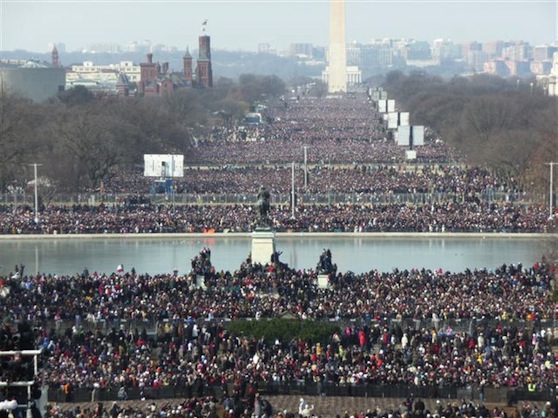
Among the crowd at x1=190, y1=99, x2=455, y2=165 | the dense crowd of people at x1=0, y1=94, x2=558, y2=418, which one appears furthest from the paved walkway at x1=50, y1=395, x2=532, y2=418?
the crowd at x1=190, y1=99, x2=455, y2=165

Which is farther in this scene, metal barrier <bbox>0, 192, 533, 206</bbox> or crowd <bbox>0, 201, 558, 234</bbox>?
metal barrier <bbox>0, 192, 533, 206</bbox>

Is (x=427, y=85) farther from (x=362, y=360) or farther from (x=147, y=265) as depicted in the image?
(x=362, y=360)

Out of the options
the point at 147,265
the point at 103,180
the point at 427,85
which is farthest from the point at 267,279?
the point at 427,85

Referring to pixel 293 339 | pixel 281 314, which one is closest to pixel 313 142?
pixel 281 314

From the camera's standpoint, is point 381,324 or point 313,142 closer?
point 381,324

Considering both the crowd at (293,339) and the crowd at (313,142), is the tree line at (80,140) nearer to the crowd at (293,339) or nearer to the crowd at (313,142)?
the crowd at (313,142)

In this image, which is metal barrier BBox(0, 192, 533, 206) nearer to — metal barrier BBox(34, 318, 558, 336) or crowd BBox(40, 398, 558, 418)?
metal barrier BBox(34, 318, 558, 336)

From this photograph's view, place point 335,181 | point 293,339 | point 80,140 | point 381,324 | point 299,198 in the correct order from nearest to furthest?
1. point 293,339
2. point 381,324
3. point 299,198
4. point 80,140
5. point 335,181

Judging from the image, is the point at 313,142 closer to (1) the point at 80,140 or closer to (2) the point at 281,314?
(1) the point at 80,140
